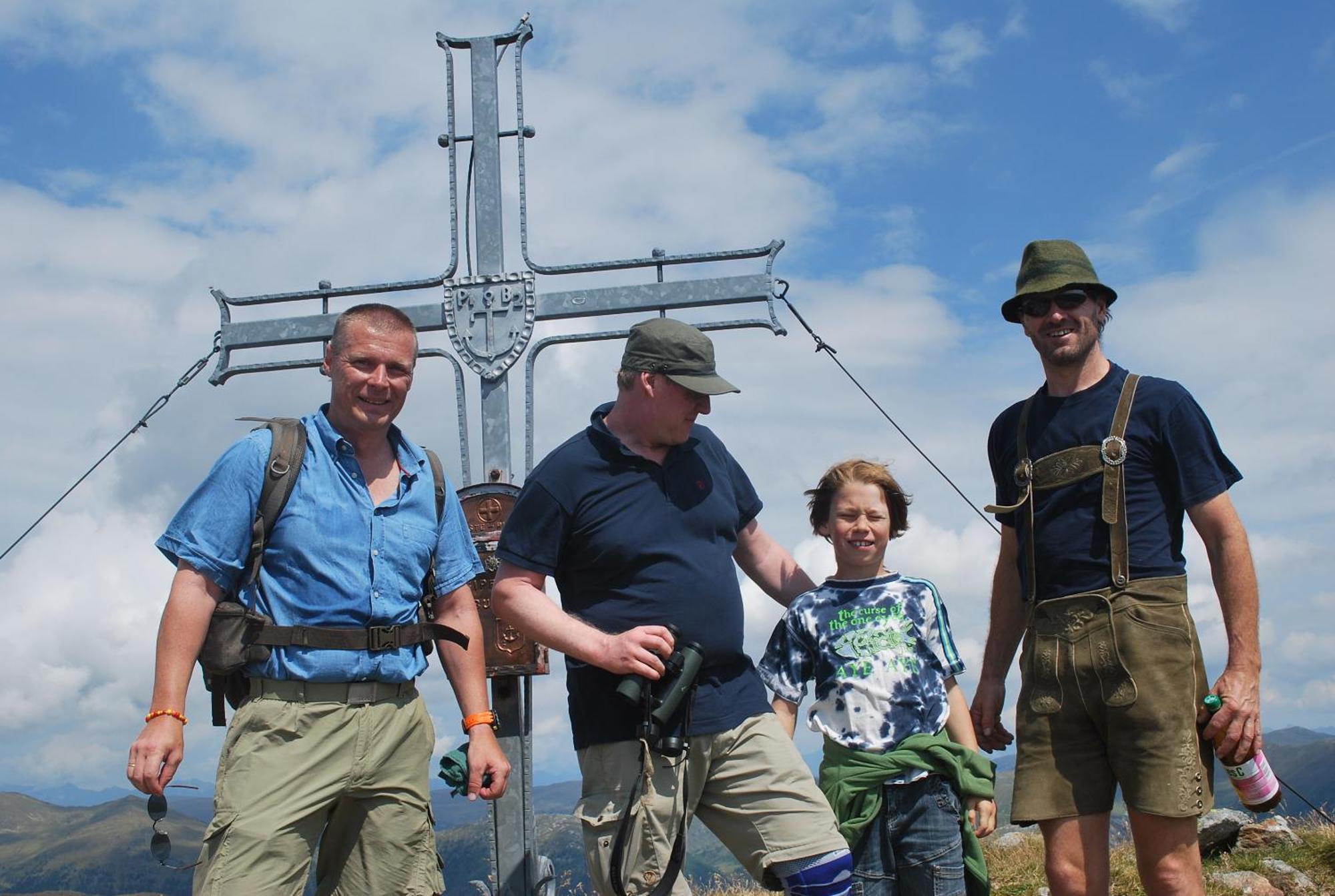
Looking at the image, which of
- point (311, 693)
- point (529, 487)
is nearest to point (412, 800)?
point (311, 693)

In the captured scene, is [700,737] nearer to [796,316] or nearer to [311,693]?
[311,693]

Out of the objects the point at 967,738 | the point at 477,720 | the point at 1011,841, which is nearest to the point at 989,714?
the point at 967,738

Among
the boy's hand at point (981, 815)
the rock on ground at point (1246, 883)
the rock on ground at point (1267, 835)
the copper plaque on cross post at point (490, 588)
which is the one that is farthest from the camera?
the rock on ground at point (1267, 835)

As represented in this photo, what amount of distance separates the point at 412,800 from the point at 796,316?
12.7 ft

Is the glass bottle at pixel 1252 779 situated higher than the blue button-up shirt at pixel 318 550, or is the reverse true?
the blue button-up shirt at pixel 318 550

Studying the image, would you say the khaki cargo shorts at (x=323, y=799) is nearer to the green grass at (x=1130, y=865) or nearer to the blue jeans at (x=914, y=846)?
the blue jeans at (x=914, y=846)

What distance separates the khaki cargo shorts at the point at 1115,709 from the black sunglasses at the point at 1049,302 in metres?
0.94

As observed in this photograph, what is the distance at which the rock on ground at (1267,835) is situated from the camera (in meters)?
7.68

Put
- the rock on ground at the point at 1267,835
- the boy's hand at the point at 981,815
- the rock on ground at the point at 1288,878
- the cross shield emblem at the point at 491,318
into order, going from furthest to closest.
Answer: the rock on ground at the point at 1267,835 → the cross shield emblem at the point at 491,318 → the rock on ground at the point at 1288,878 → the boy's hand at the point at 981,815

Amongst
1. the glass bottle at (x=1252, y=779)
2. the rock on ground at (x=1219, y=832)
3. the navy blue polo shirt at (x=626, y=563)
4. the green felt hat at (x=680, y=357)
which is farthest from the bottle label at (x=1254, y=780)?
the rock on ground at (x=1219, y=832)

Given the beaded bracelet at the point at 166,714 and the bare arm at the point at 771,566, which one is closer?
the beaded bracelet at the point at 166,714

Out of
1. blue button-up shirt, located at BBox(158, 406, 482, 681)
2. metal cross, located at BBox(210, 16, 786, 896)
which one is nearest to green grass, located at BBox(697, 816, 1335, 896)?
metal cross, located at BBox(210, 16, 786, 896)

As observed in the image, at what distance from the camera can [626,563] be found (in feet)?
12.8

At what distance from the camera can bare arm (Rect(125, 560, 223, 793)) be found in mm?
3422
